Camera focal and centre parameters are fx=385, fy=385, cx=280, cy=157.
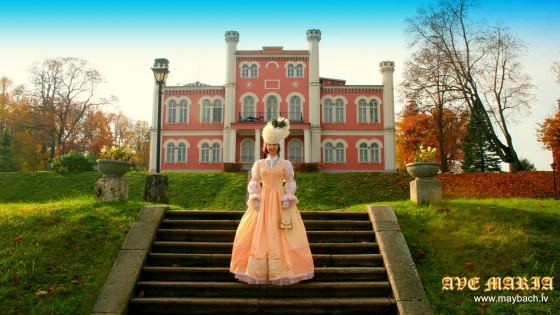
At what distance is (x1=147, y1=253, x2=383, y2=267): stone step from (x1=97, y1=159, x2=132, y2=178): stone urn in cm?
322

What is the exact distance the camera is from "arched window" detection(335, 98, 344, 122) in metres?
30.2

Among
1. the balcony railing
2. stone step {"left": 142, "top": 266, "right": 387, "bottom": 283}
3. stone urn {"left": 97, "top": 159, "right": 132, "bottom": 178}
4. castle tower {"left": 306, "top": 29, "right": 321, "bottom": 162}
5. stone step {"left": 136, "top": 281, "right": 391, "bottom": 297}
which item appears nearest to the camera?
stone step {"left": 136, "top": 281, "right": 391, "bottom": 297}

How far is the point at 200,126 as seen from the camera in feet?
98.8

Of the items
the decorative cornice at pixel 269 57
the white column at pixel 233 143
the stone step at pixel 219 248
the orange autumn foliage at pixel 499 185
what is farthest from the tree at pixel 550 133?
the stone step at pixel 219 248

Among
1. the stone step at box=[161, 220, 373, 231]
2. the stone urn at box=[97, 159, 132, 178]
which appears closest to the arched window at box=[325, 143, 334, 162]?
the stone urn at box=[97, 159, 132, 178]

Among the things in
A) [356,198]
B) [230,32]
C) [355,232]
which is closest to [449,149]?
[230,32]

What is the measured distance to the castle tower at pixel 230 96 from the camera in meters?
28.5

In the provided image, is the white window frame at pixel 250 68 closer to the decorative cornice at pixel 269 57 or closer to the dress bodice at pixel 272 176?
the decorative cornice at pixel 269 57

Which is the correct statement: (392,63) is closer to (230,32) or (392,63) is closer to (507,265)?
(230,32)

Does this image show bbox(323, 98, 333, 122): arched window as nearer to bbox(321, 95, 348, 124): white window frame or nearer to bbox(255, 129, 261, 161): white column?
bbox(321, 95, 348, 124): white window frame

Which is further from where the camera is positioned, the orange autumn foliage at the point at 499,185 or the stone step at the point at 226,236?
the orange autumn foliage at the point at 499,185

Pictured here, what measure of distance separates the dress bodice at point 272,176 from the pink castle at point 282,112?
77.3ft

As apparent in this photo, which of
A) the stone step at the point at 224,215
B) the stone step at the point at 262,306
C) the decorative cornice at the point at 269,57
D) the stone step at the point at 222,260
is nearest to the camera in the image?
the stone step at the point at 262,306

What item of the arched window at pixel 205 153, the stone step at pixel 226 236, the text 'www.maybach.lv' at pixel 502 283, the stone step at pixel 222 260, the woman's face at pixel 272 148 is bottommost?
the text 'www.maybach.lv' at pixel 502 283
